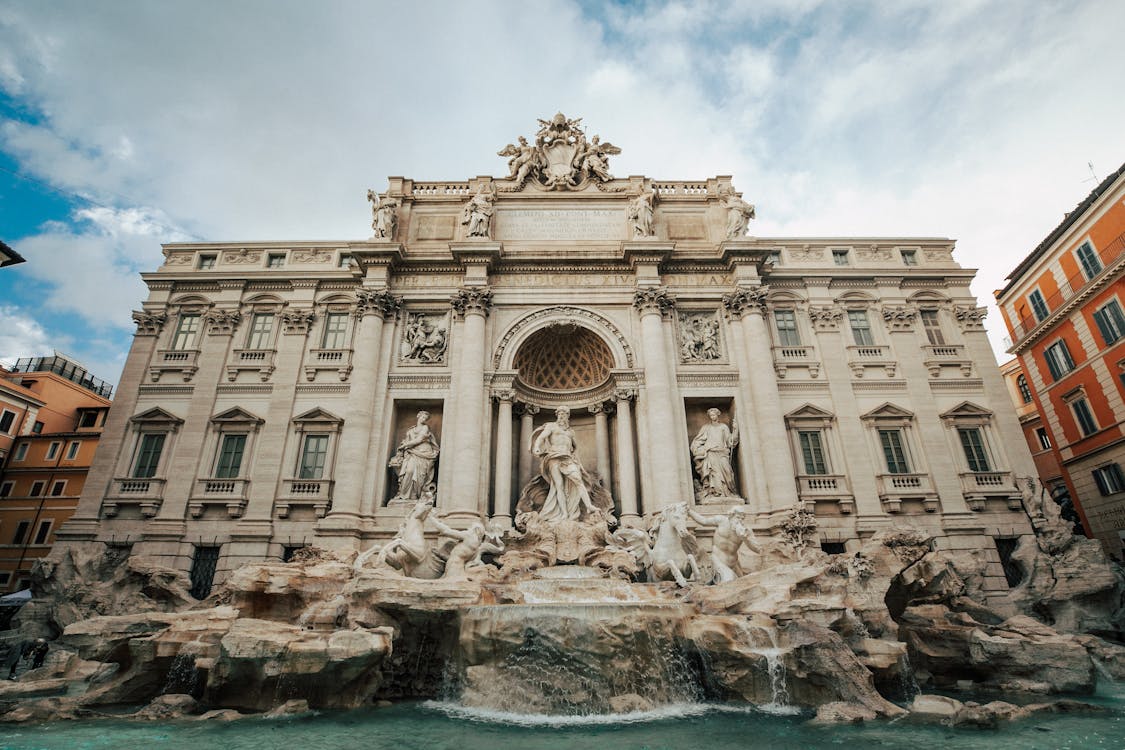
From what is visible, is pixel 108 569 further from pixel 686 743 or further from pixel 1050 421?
pixel 1050 421

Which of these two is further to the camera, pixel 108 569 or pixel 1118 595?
pixel 108 569

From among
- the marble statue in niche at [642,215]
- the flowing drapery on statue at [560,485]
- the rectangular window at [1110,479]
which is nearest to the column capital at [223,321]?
the flowing drapery on statue at [560,485]

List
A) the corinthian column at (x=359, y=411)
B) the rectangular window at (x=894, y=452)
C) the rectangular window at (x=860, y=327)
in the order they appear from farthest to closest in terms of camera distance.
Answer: the rectangular window at (x=860, y=327) < the rectangular window at (x=894, y=452) < the corinthian column at (x=359, y=411)

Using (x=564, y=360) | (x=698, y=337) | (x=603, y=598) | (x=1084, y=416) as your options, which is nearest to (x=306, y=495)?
(x=564, y=360)

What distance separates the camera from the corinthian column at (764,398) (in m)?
17.4

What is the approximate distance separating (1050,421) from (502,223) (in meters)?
25.6

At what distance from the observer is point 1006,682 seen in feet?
35.4

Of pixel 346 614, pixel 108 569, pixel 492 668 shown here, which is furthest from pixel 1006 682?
pixel 108 569

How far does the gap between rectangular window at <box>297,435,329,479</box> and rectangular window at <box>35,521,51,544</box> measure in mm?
17020

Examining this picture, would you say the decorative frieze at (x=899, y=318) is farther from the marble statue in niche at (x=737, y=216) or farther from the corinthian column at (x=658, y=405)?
the corinthian column at (x=658, y=405)

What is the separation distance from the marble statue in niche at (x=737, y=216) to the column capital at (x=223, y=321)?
1917 cm

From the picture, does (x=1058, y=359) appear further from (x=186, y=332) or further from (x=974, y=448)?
(x=186, y=332)

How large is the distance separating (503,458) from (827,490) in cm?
1090

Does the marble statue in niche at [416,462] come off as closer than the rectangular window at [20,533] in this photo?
Yes
